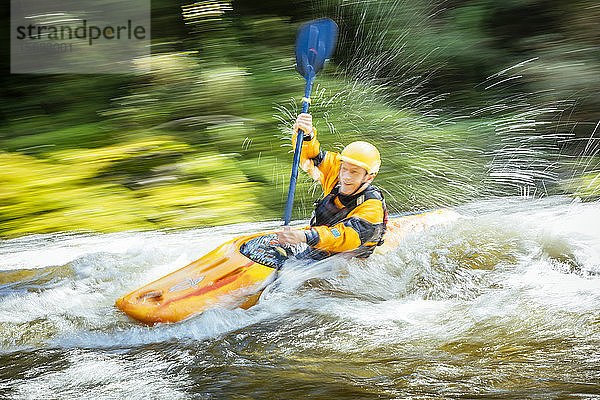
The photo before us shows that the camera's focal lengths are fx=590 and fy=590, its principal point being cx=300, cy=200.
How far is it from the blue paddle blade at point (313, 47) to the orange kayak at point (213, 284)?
98 centimetres

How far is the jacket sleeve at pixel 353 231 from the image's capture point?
2.57 m

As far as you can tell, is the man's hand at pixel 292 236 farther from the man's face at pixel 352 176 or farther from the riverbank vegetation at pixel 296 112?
the riverbank vegetation at pixel 296 112

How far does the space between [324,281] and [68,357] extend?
117cm

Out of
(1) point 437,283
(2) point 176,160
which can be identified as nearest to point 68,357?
(1) point 437,283

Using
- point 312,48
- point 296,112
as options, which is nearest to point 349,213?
point 312,48

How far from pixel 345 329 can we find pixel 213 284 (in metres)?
0.61

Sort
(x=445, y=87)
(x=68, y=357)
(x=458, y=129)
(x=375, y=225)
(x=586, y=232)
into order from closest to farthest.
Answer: (x=68, y=357)
(x=375, y=225)
(x=586, y=232)
(x=458, y=129)
(x=445, y=87)

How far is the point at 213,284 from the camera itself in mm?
2584

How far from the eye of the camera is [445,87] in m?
6.97

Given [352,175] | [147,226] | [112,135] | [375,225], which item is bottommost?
[147,226]

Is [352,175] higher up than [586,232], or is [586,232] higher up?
[352,175]

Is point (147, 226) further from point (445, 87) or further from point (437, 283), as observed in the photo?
point (445, 87)

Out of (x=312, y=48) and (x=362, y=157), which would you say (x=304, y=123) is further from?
(x=312, y=48)

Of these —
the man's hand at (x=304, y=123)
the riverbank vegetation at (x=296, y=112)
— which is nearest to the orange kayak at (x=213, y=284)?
the man's hand at (x=304, y=123)
